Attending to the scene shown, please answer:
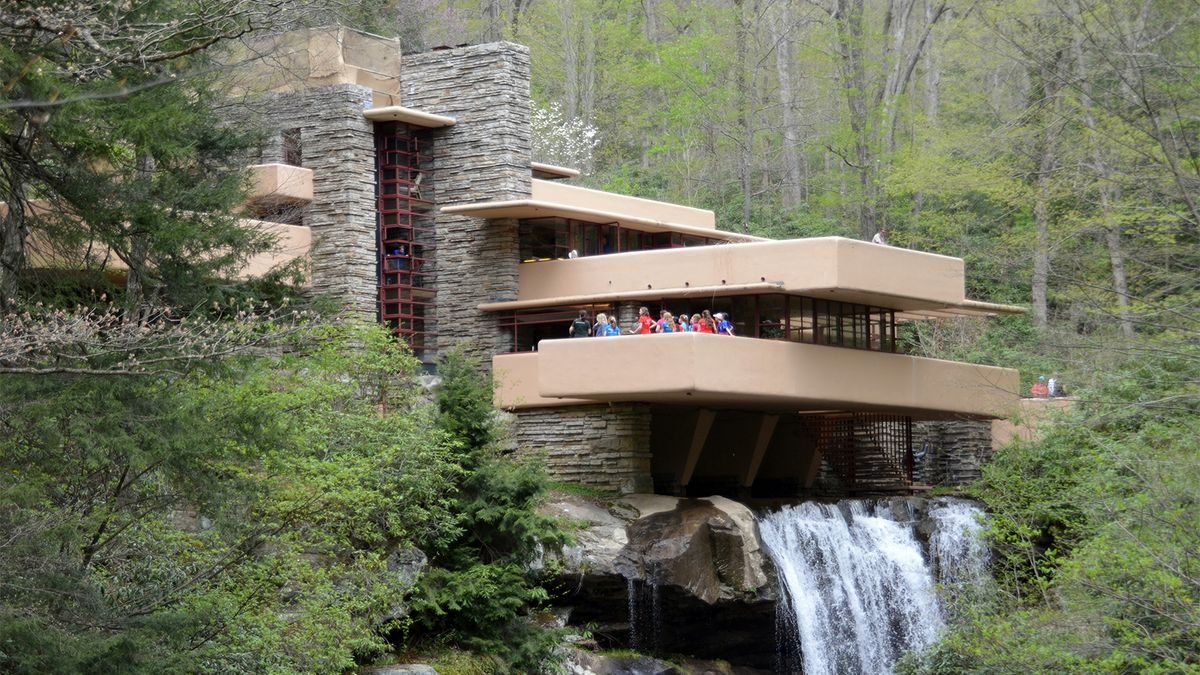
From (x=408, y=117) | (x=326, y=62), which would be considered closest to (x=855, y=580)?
(x=408, y=117)

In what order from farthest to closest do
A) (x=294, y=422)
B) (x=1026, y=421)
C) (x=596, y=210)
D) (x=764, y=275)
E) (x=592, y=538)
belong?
(x=596, y=210) → (x=1026, y=421) → (x=764, y=275) → (x=592, y=538) → (x=294, y=422)

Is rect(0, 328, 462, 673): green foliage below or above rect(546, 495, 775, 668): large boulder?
above

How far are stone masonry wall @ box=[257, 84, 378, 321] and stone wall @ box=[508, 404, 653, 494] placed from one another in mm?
4310

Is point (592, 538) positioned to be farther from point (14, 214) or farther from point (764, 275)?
point (14, 214)

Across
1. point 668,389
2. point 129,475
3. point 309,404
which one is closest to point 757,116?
point 668,389

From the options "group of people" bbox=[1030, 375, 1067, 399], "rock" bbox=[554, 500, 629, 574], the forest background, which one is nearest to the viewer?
the forest background

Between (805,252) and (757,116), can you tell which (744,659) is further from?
(757,116)

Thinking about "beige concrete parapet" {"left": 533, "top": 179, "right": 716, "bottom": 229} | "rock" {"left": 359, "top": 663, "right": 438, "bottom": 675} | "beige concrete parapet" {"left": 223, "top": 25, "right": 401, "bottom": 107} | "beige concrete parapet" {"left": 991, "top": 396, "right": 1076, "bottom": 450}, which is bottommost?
"rock" {"left": 359, "top": 663, "right": 438, "bottom": 675}

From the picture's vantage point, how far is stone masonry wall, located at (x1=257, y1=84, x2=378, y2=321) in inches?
1202

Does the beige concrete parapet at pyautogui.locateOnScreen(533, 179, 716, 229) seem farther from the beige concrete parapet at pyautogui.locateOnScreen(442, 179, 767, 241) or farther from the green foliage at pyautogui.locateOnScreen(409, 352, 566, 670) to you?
the green foliage at pyautogui.locateOnScreen(409, 352, 566, 670)

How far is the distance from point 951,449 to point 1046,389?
107 inches

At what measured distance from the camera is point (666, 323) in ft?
92.2

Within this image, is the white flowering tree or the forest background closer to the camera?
the forest background

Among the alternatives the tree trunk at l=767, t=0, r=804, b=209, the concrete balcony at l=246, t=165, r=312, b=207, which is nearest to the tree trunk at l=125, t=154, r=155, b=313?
the concrete balcony at l=246, t=165, r=312, b=207
